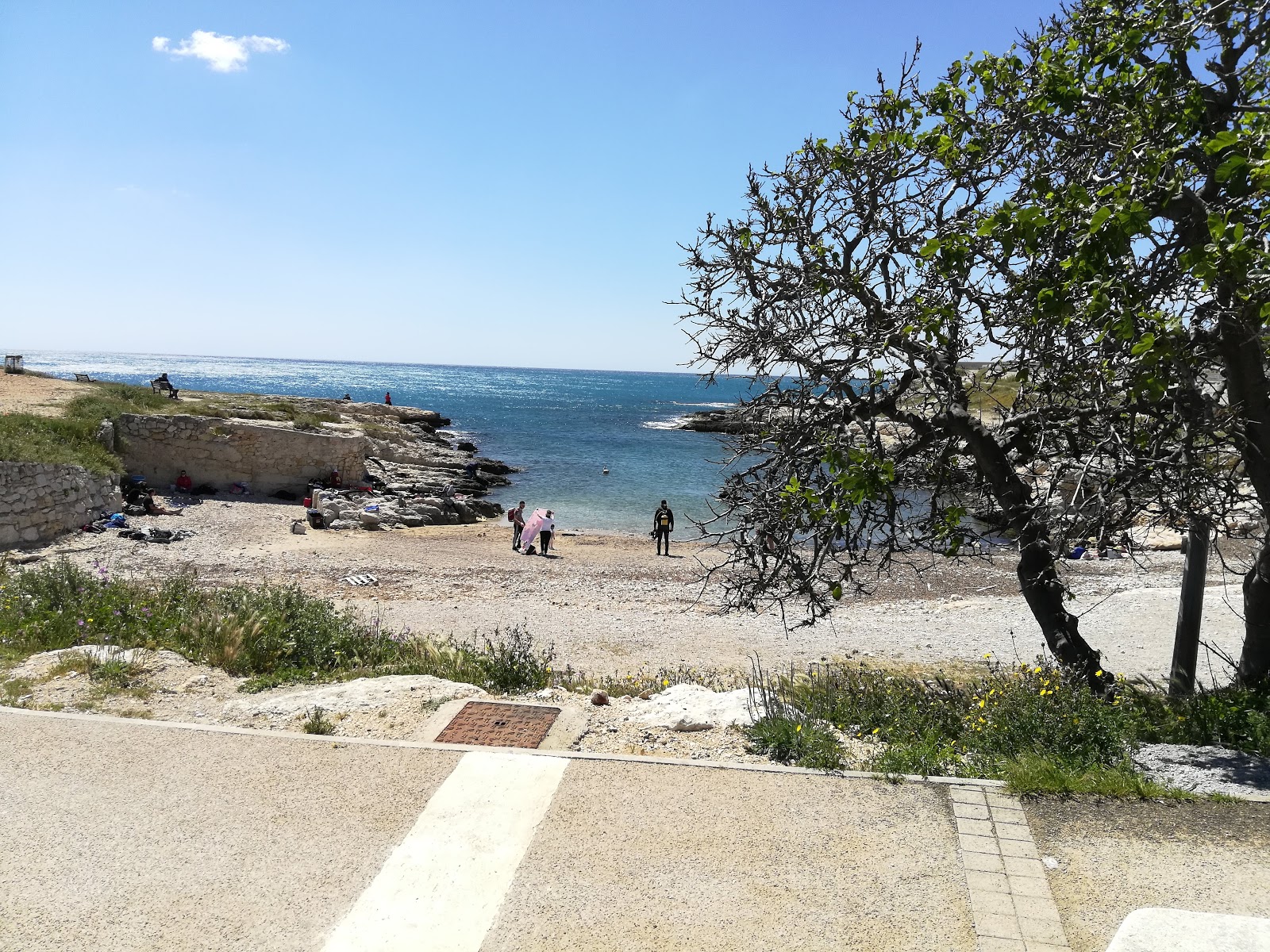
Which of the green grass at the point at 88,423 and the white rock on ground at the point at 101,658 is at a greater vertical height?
the green grass at the point at 88,423

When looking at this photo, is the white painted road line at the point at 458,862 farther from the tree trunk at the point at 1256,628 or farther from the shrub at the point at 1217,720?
the tree trunk at the point at 1256,628

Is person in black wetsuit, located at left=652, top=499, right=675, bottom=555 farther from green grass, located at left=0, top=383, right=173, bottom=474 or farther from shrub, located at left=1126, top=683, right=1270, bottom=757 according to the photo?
shrub, located at left=1126, top=683, right=1270, bottom=757

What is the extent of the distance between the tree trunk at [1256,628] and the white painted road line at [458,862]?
5.65 meters

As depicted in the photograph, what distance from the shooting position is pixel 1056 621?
23.7 feet

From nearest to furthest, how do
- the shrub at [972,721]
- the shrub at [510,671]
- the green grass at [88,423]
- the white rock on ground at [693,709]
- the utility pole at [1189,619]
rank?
the shrub at [972,721]
the white rock on ground at [693,709]
the utility pole at [1189,619]
the shrub at [510,671]
the green grass at [88,423]

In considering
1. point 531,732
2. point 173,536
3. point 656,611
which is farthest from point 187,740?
point 173,536

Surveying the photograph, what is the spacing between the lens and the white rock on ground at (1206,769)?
5.26 metres

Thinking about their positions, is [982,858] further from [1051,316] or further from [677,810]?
[1051,316]

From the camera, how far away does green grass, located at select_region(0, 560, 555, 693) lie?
329 inches

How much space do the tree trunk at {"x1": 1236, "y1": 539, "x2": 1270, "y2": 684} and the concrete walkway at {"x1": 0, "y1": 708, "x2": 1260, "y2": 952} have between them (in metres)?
3.06

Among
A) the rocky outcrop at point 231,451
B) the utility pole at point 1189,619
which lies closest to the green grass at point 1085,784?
the utility pole at point 1189,619

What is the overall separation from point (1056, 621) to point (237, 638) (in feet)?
27.2

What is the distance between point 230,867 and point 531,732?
8.48 ft

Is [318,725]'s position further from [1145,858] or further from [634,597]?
[634,597]
